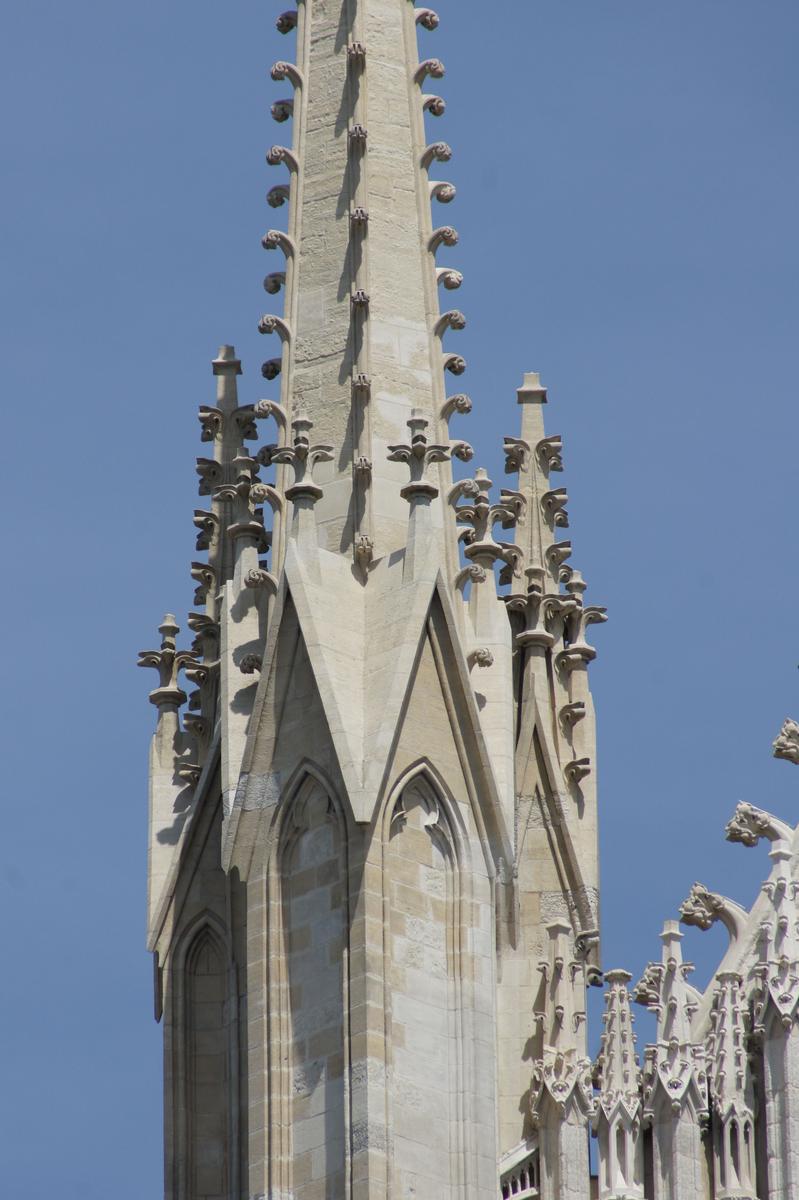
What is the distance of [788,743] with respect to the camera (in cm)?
5097

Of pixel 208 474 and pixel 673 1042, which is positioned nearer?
pixel 673 1042

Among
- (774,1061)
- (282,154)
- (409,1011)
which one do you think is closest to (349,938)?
(409,1011)

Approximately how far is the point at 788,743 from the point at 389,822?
4766mm

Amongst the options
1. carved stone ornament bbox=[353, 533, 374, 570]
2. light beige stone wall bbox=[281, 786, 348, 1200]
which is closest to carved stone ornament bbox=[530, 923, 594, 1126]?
light beige stone wall bbox=[281, 786, 348, 1200]

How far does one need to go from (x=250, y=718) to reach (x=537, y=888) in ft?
11.8

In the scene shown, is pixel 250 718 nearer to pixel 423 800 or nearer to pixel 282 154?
pixel 423 800

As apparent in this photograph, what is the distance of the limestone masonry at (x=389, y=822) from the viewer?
1857 inches

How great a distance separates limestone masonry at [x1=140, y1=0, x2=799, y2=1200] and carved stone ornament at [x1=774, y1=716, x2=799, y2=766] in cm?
3

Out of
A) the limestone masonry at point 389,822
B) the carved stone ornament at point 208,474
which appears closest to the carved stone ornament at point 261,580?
the limestone masonry at point 389,822

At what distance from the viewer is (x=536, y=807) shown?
168 feet

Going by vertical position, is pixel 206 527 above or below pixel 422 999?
above

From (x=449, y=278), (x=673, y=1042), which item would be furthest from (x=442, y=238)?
(x=673, y=1042)

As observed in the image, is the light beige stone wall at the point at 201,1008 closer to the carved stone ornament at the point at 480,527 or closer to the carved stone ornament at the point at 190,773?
the carved stone ornament at the point at 190,773

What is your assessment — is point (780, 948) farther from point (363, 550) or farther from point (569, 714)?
point (363, 550)
